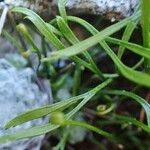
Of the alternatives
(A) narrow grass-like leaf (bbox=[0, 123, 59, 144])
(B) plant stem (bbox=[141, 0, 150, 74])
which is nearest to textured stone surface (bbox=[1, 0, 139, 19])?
(B) plant stem (bbox=[141, 0, 150, 74])

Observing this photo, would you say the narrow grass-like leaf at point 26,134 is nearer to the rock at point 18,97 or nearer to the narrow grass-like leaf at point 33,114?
the narrow grass-like leaf at point 33,114

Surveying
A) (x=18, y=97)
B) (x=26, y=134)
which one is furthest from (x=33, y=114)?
(x=18, y=97)

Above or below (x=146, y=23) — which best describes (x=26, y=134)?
below

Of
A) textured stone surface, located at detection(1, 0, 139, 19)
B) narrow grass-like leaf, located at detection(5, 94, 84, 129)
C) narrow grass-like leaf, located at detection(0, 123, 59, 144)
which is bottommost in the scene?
narrow grass-like leaf, located at detection(0, 123, 59, 144)

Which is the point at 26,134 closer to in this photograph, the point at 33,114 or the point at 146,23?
the point at 33,114

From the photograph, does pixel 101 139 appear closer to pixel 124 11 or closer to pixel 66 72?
pixel 66 72

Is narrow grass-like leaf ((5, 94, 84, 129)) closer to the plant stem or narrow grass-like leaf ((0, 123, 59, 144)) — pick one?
narrow grass-like leaf ((0, 123, 59, 144))

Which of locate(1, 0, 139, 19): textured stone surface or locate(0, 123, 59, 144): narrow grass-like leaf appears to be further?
locate(1, 0, 139, 19): textured stone surface
